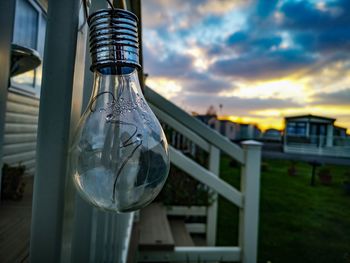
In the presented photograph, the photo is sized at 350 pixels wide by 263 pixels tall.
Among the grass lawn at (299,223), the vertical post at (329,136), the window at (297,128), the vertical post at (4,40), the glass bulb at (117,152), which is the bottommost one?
the grass lawn at (299,223)

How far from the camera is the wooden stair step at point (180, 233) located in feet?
8.65

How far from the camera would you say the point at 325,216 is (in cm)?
509

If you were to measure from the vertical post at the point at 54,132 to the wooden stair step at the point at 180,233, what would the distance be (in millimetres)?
2377

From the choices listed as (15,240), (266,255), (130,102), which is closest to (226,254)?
(266,255)

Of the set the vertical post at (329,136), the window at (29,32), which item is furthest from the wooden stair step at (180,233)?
the vertical post at (329,136)

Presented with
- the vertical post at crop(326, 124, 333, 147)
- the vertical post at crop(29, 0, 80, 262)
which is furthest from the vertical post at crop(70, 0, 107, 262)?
the vertical post at crop(326, 124, 333, 147)

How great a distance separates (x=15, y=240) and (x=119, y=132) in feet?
3.28

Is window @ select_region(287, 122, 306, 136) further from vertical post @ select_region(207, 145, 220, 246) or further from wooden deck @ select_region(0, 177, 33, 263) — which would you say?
wooden deck @ select_region(0, 177, 33, 263)

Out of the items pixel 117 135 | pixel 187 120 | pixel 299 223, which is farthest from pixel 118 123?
pixel 299 223

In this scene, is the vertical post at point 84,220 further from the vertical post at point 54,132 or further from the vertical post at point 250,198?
the vertical post at point 250,198

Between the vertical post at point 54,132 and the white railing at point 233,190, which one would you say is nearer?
the vertical post at point 54,132

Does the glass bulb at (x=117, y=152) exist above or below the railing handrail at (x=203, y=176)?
above

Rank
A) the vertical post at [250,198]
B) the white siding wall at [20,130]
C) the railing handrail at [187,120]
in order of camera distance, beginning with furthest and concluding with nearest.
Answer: the white siding wall at [20,130] < the vertical post at [250,198] < the railing handrail at [187,120]

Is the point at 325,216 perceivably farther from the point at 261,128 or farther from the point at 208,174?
the point at 261,128
